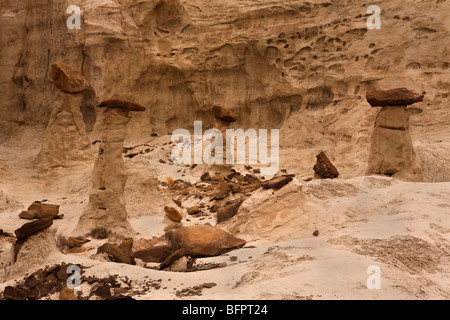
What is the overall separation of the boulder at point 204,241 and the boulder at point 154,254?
0.62ft

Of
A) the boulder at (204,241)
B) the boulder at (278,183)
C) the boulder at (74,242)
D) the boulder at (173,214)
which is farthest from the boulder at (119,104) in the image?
the boulder at (278,183)

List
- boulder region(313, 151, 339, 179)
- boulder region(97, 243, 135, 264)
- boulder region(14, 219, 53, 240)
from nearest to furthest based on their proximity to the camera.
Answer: boulder region(14, 219, 53, 240), boulder region(97, 243, 135, 264), boulder region(313, 151, 339, 179)

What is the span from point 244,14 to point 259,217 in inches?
366

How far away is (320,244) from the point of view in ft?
15.4

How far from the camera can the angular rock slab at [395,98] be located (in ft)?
26.8

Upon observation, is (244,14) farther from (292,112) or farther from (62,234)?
(62,234)

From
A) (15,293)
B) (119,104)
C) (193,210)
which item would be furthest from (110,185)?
(15,293)

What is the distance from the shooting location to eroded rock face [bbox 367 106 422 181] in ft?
27.5

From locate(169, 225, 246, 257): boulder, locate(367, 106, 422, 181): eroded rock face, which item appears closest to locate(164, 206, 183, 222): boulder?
locate(169, 225, 246, 257): boulder

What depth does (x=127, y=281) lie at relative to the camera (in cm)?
426

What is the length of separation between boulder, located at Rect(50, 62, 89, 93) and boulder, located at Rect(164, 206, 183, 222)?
4193 millimetres

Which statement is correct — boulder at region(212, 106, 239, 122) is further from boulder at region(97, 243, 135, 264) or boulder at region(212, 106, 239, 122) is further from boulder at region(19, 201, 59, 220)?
boulder at region(97, 243, 135, 264)

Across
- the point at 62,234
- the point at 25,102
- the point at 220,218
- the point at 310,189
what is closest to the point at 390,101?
the point at 310,189

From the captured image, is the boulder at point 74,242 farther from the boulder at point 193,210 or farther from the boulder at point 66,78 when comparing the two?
the boulder at point 66,78
